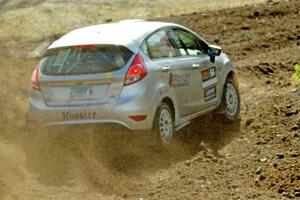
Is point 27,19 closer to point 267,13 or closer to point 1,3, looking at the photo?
point 1,3

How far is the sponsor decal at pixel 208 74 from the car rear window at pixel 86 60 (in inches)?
76.3

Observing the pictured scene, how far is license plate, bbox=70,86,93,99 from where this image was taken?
31.2 feet

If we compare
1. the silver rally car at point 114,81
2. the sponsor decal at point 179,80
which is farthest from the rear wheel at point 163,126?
the sponsor decal at point 179,80

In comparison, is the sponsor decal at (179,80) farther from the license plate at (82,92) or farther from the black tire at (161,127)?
the license plate at (82,92)

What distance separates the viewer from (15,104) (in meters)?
12.3

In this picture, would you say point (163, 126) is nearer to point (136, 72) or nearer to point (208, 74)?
point (136, 72)

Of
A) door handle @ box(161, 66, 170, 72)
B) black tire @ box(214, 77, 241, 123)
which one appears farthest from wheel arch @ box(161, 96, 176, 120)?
black tire @ box(214, 77, 241, 123)

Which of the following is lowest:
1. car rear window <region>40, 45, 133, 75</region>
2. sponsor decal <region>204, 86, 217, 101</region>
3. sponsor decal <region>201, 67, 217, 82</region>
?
sponsor decal <region>204, 86, 217, 101</region>

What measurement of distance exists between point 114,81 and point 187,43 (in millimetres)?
2080

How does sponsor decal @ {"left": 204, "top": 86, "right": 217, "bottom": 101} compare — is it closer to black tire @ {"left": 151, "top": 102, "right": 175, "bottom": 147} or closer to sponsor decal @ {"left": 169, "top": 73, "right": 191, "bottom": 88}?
sponsor decal @ {"left": 169, "top": 73, "right": 191, "bottom": 88}

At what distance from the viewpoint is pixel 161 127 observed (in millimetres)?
9891

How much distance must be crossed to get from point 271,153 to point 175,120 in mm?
1360

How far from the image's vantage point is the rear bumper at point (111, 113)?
943 cm

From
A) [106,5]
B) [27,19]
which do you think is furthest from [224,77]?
[106,5]
